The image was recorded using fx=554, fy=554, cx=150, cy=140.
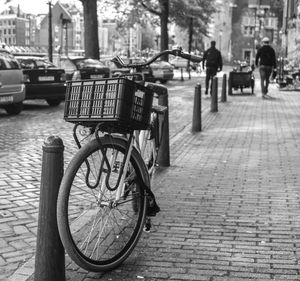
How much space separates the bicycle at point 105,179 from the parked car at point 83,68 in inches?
566

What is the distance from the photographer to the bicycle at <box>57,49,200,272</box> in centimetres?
329

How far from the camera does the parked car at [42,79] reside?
48.9ft

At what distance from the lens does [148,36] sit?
110m

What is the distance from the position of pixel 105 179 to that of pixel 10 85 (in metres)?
10.0

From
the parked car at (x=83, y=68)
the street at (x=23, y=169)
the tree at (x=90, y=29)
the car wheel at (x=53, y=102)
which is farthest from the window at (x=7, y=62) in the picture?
the tree at (x=90, y=29)

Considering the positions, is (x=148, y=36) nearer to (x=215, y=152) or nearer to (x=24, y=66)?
(x=24, y=66)

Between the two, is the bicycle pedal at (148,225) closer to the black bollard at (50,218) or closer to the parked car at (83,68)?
the black bollard at (50,218)

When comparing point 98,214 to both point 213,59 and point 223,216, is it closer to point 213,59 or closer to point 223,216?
point 223,216

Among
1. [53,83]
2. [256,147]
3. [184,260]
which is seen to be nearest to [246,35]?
[53,83]

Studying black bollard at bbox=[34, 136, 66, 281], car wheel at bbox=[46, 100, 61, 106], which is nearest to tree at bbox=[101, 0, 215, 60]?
car wheel at bbox=[46, 100, 61, 106]

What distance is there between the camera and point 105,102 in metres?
3.34

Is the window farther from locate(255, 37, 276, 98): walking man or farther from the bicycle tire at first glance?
the bicycle tire

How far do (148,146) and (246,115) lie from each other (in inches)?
353

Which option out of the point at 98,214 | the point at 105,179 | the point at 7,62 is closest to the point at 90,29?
the point at 7,62
